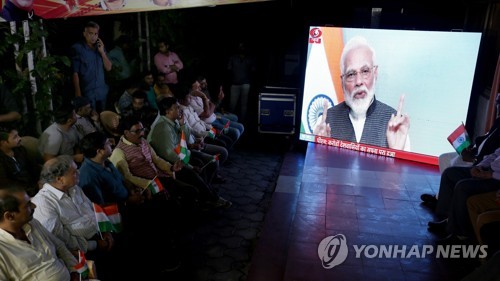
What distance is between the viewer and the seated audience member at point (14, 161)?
342 cm

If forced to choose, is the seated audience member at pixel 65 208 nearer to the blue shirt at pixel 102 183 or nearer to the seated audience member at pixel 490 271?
the blue shirt at pixel 102 183

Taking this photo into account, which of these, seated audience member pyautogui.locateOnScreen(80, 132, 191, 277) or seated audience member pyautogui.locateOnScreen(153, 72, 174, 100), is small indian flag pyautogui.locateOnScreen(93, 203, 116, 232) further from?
seated audience member pyautogui.locateOnScreen(153, 72, 174, 100)

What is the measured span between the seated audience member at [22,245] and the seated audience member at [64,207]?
26cm

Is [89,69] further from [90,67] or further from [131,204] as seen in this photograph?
[131,204]

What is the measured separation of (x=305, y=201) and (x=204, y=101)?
7.08 feet

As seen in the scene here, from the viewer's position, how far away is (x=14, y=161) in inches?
138

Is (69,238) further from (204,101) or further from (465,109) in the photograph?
(465,109)

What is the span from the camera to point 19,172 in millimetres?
3525

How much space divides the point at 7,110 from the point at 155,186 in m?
1.51

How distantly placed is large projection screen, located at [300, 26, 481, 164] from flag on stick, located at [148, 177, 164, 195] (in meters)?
3.16

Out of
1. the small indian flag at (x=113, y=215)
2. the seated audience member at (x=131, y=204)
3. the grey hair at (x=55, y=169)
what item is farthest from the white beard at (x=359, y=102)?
the grey hair at (x=55, y=169)

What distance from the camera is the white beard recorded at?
6.23 metres

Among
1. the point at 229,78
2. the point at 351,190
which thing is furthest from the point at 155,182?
the point at 229,78

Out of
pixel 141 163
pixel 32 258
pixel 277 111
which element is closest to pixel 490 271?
pixel 32 258
